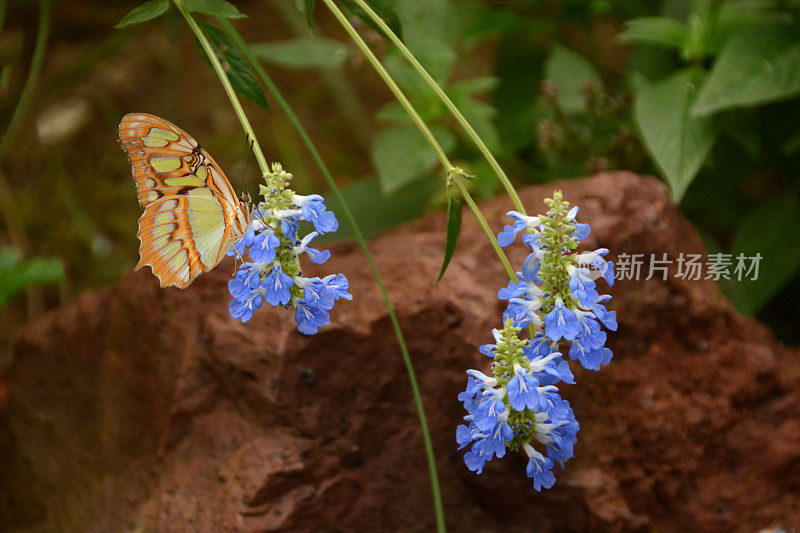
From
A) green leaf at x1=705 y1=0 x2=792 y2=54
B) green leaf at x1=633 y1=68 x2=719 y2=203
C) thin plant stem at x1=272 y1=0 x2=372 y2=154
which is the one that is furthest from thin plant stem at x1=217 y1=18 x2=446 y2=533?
thin plant stem at x1=272 y1=0 x2=372 y2=154

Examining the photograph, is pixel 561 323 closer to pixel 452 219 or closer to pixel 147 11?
pixel 452 219

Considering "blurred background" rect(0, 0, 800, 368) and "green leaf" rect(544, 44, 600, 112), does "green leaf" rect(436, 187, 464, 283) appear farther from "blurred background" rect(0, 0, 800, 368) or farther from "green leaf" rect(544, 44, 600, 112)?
"green leaf" rect(544, 44, 600, 112)

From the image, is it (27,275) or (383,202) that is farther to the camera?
(383,202)

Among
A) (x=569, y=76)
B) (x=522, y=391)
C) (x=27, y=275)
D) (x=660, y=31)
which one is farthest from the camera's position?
(x=569, y=76)

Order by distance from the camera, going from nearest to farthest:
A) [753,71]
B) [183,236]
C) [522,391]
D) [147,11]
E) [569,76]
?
[522,391], [183,236], [147,11], [753,71], [569,76]

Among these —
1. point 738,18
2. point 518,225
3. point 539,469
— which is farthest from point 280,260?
point 738,18

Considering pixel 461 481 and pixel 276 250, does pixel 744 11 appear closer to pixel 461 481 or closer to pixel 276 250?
pixel 461 481

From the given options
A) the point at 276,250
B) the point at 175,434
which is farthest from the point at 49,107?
the point at 276,250
